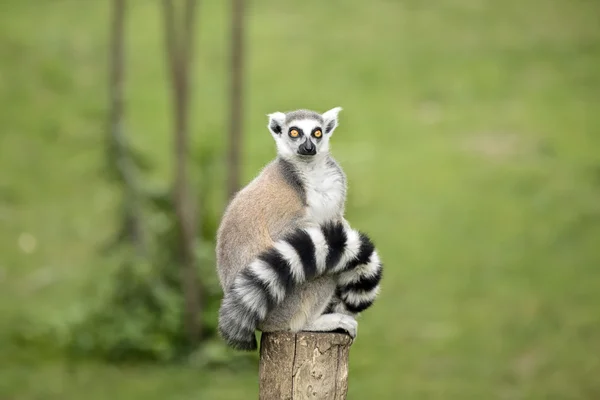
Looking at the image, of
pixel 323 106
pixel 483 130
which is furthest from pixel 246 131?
pixel 483 130

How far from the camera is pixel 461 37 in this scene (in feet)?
44.0

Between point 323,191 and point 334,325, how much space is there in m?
0.56

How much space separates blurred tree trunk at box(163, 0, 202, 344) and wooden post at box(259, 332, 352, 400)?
11.7 feet

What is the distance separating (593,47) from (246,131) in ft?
18.3

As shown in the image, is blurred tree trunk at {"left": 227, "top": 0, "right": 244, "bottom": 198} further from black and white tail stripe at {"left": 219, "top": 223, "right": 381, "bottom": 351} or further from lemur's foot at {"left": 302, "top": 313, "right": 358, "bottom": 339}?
black and white tail stripe at {"left": 219, "top": 223, "right": 381, "bottom": 351}

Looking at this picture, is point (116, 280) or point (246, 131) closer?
point (116, 280)

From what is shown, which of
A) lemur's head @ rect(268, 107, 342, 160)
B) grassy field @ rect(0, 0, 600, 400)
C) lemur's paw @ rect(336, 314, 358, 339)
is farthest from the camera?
grassy field @ rect(0, 0, 600, 400)

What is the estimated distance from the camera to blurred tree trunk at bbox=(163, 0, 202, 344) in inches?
282

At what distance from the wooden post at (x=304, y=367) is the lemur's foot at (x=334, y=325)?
0.60 feet

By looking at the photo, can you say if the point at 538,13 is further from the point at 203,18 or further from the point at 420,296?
the point at 420,296

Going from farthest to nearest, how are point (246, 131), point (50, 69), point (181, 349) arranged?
point (50, 69)
point (246, 131)
point (181, 349)

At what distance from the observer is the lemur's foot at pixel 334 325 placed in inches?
151

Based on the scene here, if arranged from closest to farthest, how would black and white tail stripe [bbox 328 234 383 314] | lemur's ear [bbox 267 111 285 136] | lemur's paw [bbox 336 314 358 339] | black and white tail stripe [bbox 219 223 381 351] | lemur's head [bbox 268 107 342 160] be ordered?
1. black and white tail stripe [bbox 219 223 381 351]
2. black and white tail stripe [bbox 328 234 383 314]
3. lemur's paw [bbox 336 314 358 339]
4. lemur's head [bbox 268 107 342 160]
5. lemur's ear [bbox 267 111 285 136]

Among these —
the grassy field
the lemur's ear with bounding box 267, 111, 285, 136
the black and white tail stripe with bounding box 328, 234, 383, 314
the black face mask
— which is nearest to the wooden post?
the black and white tail stripe with bounding box 328, 234, 383, 314
